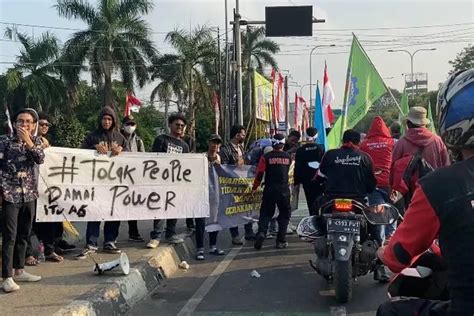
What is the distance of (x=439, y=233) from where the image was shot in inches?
86.9

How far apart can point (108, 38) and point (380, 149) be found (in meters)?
27.6

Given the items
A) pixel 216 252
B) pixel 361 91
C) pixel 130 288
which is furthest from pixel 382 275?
pixel 361 91

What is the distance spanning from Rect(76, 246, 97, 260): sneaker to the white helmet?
19.0 feet

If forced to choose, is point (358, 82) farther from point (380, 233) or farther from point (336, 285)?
point (336, 285)

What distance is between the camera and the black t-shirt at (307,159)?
9.04 metres

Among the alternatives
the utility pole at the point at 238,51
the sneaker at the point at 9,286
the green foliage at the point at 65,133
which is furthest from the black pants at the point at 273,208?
the green foliage at the point at 65,133

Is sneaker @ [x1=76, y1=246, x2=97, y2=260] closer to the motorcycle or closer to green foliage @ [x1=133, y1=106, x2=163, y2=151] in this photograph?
the motorcycle

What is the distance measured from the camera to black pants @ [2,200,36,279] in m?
A: 5.62

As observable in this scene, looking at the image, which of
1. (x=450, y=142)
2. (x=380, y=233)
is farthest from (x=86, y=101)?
(x=450, y=142)

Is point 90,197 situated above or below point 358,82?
below

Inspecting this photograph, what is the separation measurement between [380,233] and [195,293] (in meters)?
2.09

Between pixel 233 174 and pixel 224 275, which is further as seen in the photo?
pixel 233 174

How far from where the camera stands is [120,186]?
750 centimetres

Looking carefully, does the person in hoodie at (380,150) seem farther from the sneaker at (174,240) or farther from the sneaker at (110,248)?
the sneaker at (110,248)
